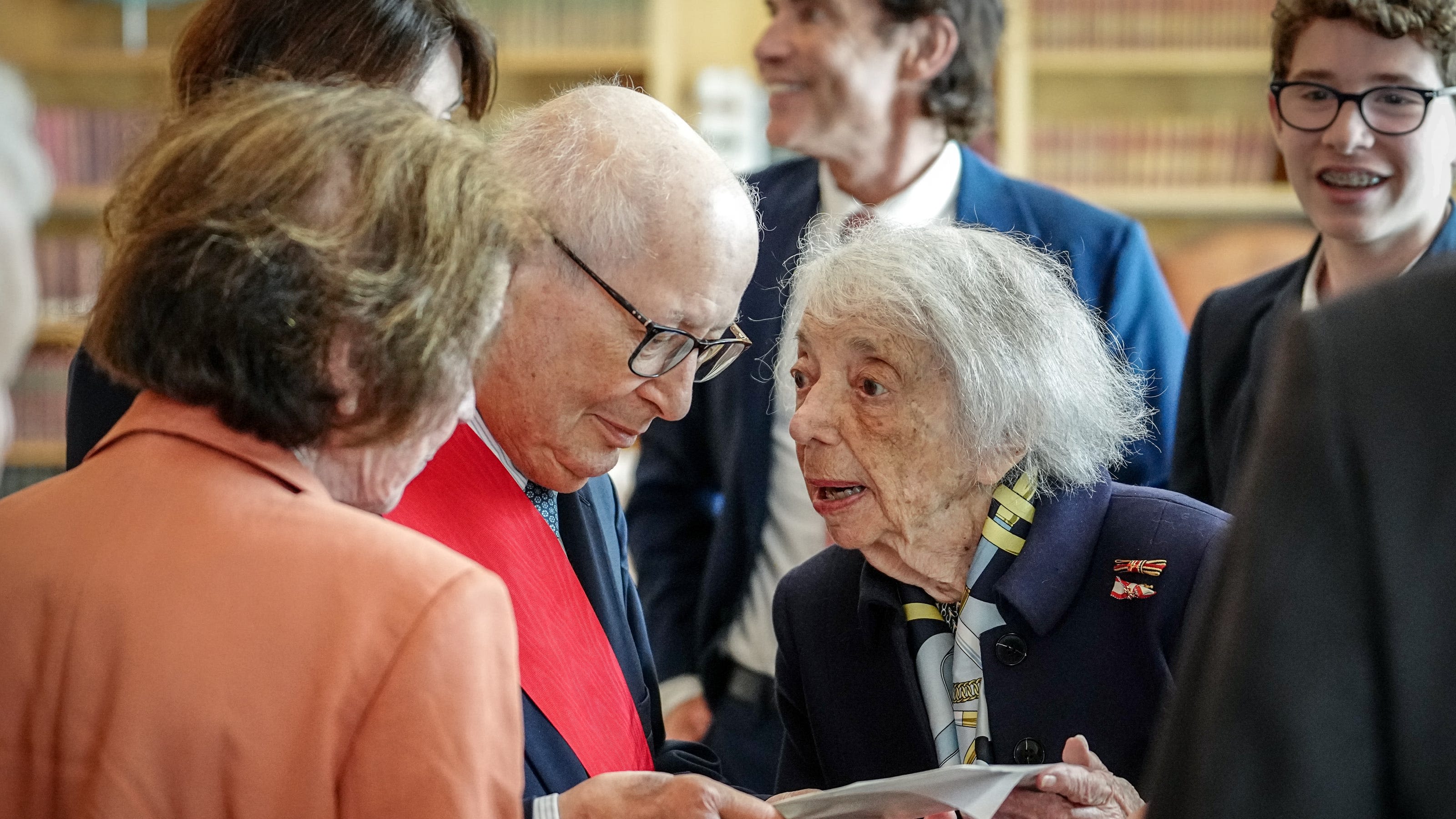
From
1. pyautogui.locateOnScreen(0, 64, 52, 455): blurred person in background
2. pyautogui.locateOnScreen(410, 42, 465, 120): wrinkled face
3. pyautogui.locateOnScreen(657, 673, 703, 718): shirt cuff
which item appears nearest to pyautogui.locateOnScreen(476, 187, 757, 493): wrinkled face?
pyautogui.locateOnScreen(410, 42, 465, 120): wrinkled face

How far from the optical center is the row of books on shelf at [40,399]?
207 inches

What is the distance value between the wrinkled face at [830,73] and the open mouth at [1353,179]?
83cm

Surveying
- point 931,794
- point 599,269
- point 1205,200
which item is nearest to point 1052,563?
point 931,794

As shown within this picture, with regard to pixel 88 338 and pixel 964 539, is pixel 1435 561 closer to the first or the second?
pixel 88 338

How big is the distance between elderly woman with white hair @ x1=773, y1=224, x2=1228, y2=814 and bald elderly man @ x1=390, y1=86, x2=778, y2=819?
217 millimetres

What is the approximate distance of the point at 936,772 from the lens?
1.33 meters

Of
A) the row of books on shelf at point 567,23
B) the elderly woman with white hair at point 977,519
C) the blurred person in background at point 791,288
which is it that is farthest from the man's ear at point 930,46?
the row of books on shelf at point 567,23

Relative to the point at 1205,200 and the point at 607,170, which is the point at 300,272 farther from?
the point at 1205,200

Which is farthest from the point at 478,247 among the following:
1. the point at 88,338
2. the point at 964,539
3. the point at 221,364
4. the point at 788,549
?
the point at 788,549

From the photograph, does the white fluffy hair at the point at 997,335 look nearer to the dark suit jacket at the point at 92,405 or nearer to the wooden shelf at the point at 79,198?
the dark suit jacket at the point at 92,405

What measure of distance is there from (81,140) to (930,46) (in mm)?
3685

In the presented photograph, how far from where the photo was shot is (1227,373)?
228 cm

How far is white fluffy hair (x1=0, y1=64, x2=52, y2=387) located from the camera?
13.3 feet

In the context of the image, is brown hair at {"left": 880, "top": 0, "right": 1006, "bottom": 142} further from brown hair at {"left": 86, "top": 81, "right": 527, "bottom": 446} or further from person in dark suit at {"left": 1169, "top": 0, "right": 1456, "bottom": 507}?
brown hair at {"left": 86, "top": 81, "right": 527, "bottom": 446}
